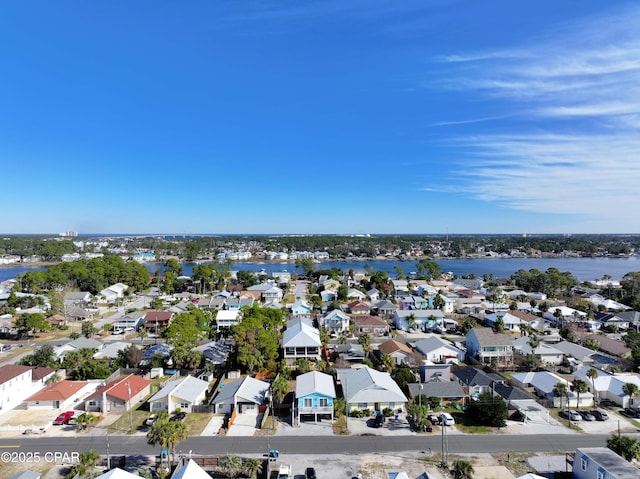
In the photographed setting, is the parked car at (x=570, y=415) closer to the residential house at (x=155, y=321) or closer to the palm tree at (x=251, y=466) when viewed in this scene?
the palm tree at (x=251, y=466)

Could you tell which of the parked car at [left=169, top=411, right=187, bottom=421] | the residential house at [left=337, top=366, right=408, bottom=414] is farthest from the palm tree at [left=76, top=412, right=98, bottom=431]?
the residential house at [left=337, top=366, right=408, bottom=414]

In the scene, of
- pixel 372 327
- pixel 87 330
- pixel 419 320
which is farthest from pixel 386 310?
pixel 87 330

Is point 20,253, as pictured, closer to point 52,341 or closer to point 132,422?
point 52,341

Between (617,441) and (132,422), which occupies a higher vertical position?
(617,441)

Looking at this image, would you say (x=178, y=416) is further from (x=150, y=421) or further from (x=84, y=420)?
(x=84, y=420)

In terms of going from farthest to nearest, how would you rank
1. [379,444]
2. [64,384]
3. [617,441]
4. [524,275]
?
[524,275], [64,384], [379,444], [617,441]

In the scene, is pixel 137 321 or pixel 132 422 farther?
pixel 137 321

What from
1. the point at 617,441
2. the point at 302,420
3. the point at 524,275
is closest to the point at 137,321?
the point at 302,420
